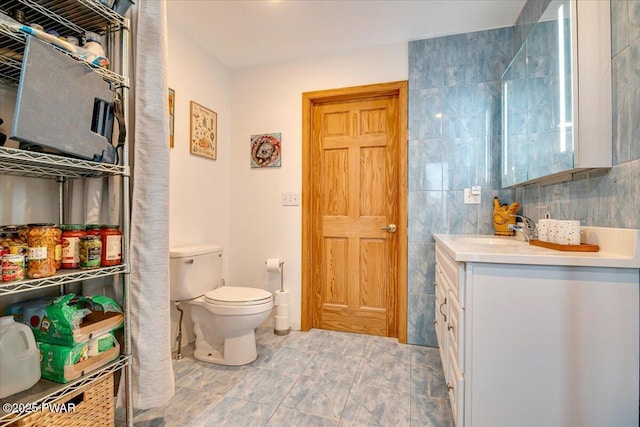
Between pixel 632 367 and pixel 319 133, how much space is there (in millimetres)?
2291

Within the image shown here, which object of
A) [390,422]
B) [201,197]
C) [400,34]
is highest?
[400,34]

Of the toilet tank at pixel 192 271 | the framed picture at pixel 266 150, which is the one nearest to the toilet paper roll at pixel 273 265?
the toilet tank at pixel 192 271

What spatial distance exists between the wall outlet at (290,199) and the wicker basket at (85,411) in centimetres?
166

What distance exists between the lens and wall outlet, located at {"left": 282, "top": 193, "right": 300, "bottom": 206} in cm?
254

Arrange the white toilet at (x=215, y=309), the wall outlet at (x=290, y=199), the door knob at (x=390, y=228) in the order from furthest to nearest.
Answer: the wall outlet at (x=290, y=199), the door knob at (x=390, y=228), the white toilet at (x=215, y=309)

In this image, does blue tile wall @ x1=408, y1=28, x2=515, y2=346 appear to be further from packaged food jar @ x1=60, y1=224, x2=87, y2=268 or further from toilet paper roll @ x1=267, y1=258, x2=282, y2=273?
packaged food jar @ x1=60, y1=224, x2=87, y2=268

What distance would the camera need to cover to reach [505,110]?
1987mm

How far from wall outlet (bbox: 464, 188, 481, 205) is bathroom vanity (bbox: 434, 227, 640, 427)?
1052mm

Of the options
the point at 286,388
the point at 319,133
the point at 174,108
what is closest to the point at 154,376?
the point at 286,388

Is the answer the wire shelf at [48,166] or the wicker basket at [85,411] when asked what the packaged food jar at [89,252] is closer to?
the wire shelf at [48,166]

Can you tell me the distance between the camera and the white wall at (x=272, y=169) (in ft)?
8.17

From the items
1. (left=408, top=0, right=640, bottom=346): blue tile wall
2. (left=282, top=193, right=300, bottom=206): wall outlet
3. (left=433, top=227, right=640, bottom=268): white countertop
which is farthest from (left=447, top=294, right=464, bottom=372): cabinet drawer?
(left=282, top=193, right=300, bottom=206): wall outlet

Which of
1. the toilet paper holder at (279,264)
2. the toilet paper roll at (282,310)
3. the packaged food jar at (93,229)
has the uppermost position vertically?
the packaged food jar at (93,229)

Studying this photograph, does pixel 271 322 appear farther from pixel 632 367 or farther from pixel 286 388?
pixel 632 367
